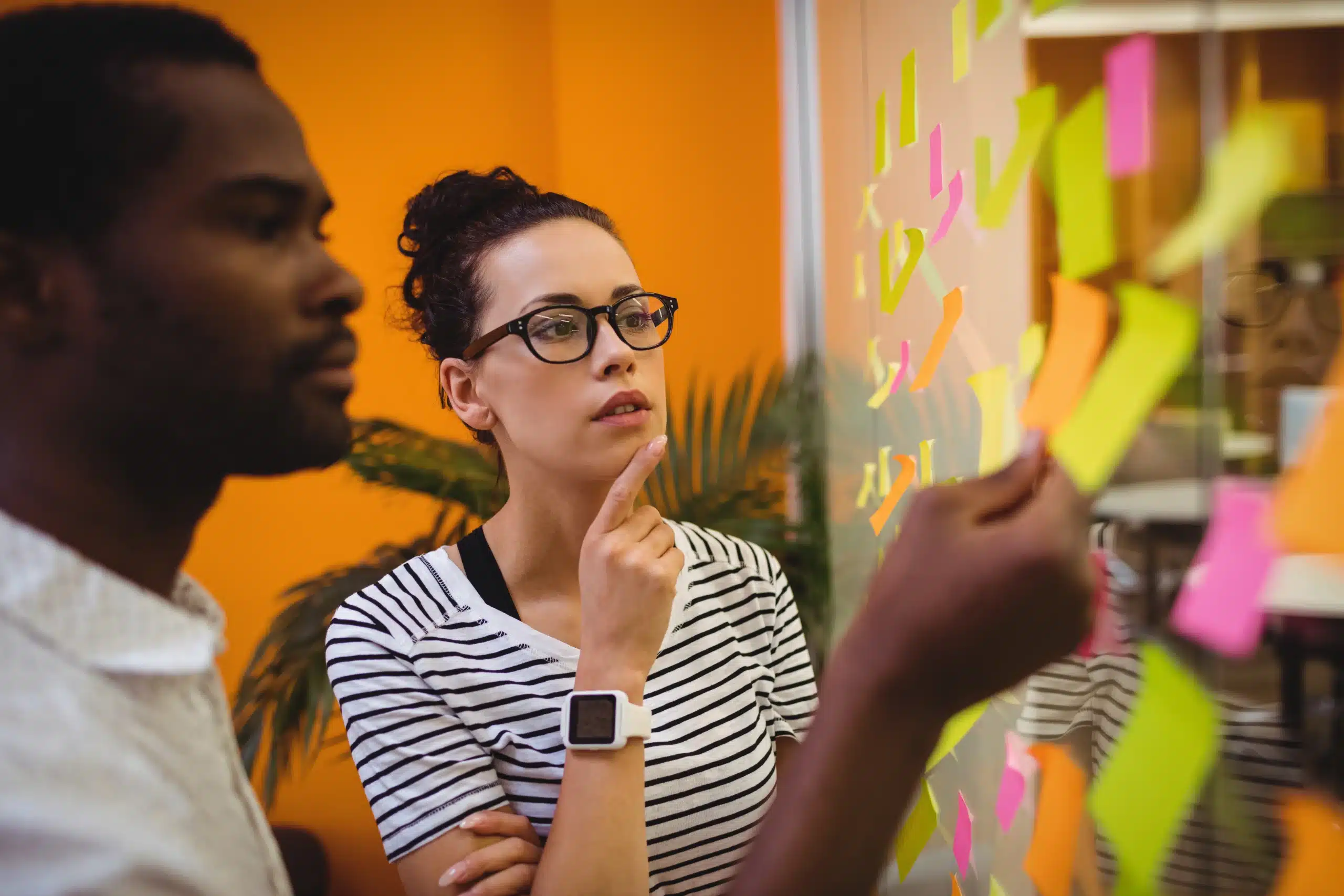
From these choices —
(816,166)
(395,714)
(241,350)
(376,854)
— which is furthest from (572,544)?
(376,854)

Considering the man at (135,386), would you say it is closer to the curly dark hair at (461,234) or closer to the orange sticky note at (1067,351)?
the orange sticky note at (1067,351)

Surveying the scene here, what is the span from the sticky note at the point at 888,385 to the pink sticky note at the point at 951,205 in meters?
0.29

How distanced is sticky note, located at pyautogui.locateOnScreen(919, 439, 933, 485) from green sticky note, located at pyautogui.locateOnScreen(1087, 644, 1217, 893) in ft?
1.82

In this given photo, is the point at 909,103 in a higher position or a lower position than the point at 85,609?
higher

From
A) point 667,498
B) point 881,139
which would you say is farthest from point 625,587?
point 667,498

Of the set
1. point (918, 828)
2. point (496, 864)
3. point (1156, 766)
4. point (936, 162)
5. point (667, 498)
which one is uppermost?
point (936, 162)

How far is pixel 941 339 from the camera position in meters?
1.12

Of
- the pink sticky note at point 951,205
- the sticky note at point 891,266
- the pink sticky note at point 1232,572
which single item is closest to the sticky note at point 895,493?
the sticky note at point 891,266

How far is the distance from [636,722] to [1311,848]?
1.75 feet

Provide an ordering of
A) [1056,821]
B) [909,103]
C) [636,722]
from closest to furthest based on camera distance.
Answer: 1. [1056,821]
2. [636,722]
3. [909,103]

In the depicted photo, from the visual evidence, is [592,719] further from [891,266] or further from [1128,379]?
[891,266]

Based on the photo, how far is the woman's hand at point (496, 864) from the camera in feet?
2.98

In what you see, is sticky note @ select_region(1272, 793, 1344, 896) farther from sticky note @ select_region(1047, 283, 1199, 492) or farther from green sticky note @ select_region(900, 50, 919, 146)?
green sticky note @ select_region(900, 50, 919, 146)

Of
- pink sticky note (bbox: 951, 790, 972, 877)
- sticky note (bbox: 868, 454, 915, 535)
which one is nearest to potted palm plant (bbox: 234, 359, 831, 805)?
sticky note (bbox: 868, 454, 915, 535)
